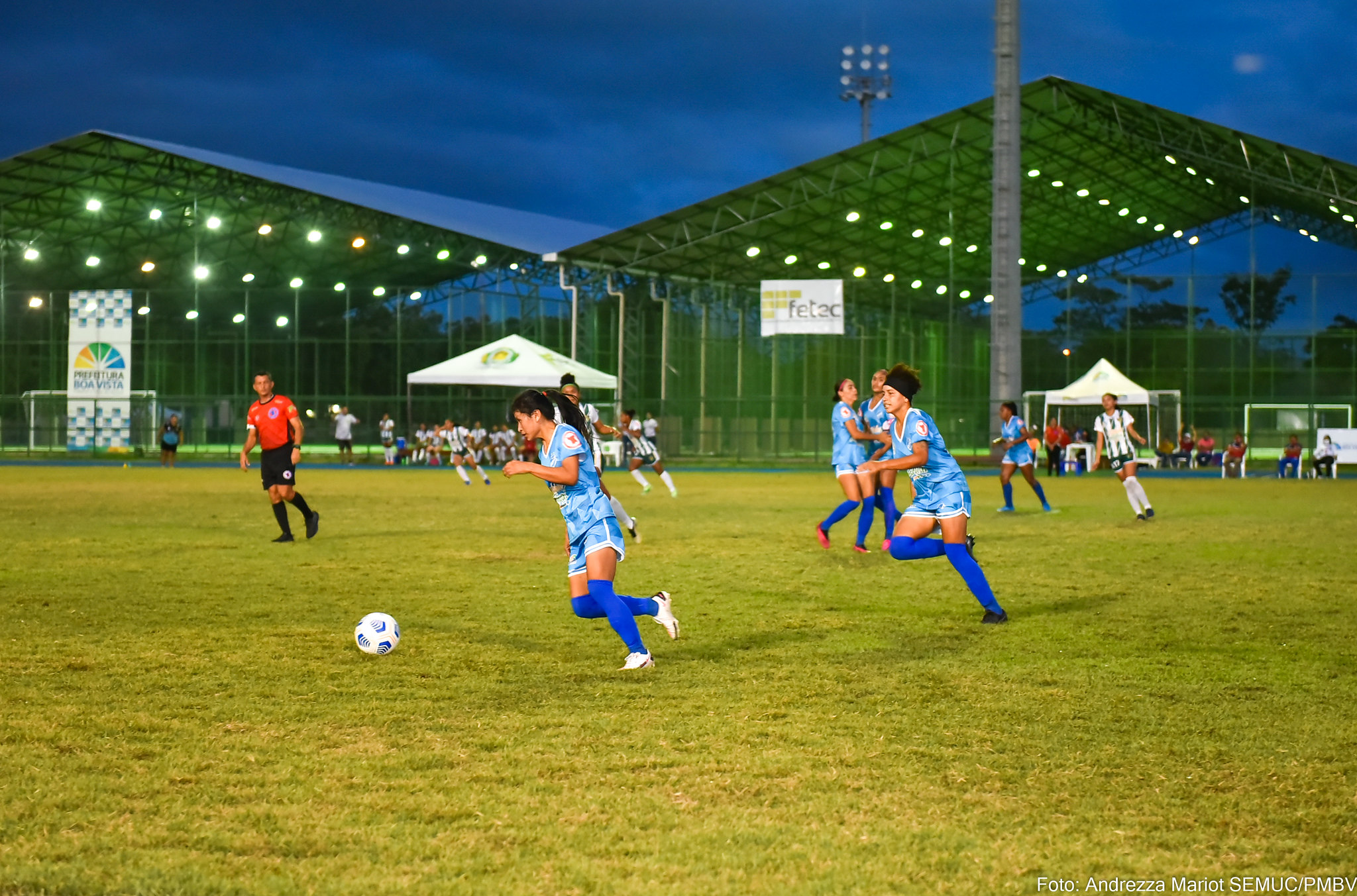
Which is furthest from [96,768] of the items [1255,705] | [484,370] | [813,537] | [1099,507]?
[484,370]

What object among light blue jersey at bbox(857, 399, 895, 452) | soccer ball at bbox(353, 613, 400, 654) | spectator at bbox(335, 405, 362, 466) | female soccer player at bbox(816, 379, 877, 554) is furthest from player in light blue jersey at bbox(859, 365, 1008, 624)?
spectator at bbox(335, 405, 362, 466)

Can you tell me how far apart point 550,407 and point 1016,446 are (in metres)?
13.8

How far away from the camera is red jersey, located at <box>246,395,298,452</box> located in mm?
14859

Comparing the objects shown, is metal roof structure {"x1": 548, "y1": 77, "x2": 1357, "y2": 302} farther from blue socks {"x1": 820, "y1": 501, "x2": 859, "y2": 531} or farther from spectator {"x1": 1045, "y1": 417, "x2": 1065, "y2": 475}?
blue socks {"x1": 820, "y1": 501, "x2": 859, "y2": 531}

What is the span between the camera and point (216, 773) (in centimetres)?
528

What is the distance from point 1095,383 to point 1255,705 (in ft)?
110

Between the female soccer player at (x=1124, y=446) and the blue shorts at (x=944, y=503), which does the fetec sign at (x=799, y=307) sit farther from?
the blue shorts at (x=944, y=503)

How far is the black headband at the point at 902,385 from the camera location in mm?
9609

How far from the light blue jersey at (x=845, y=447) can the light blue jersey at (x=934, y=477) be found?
4.11 metres

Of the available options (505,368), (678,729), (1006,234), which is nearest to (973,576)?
(678,729)

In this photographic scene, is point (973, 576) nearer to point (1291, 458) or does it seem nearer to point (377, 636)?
point (377, 636)

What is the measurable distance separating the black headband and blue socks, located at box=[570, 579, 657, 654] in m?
3.06

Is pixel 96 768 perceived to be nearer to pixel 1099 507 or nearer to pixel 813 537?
pixel 813 537

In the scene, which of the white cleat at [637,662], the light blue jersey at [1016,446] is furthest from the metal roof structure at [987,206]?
the white cleat at [637,662]
